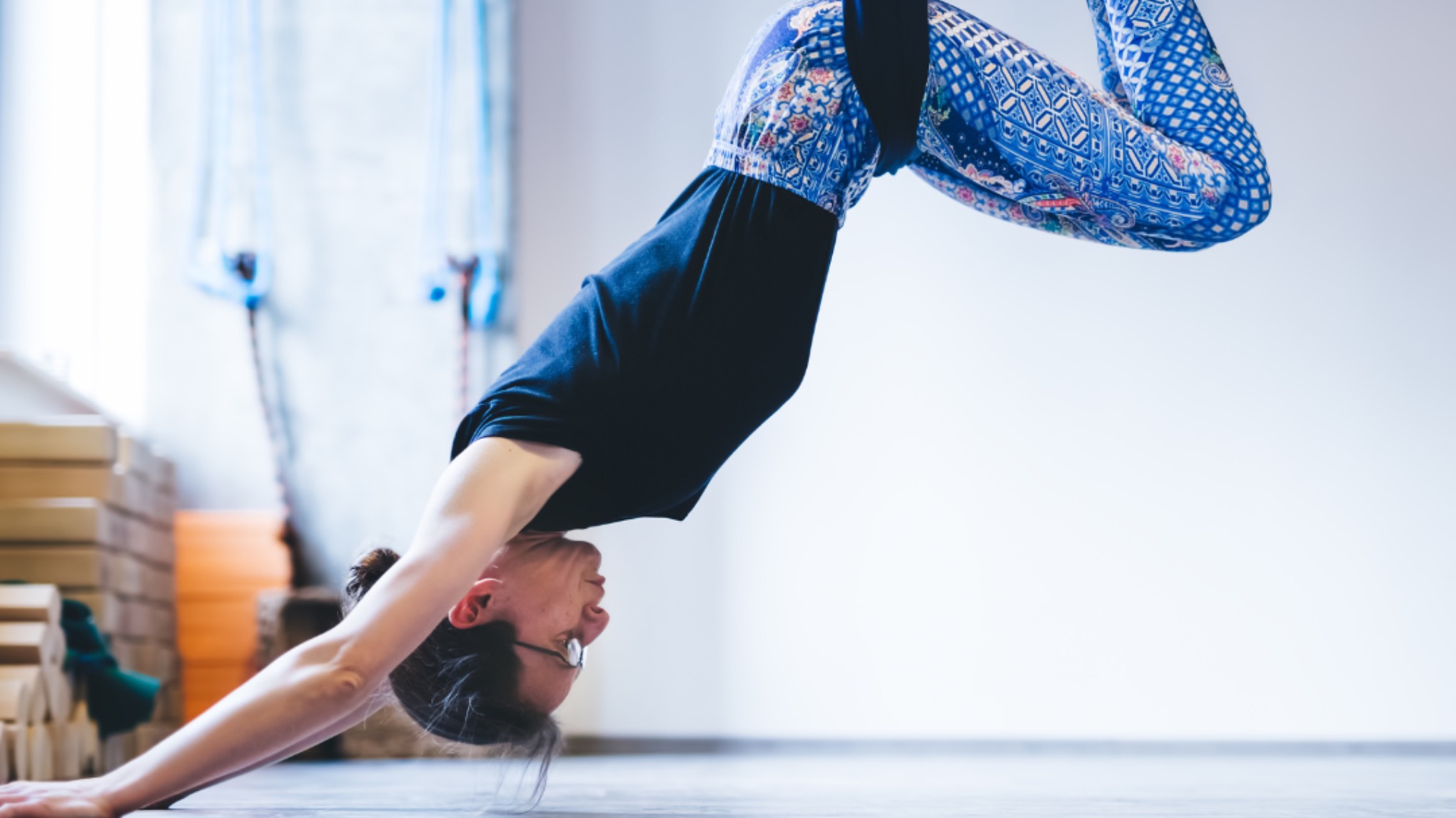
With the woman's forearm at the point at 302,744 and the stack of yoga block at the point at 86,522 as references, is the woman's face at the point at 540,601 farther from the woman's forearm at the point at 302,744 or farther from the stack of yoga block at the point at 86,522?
the stack of yoga block at the point at 86,522

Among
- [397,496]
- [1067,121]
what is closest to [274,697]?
[1067,121]

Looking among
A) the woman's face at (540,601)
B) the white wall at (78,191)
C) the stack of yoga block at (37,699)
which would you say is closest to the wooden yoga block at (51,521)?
the stack of yoga block at (37,699)

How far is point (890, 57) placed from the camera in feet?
5.22

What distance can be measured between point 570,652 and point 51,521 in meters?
1.56

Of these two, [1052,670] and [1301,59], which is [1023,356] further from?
[1301,59]

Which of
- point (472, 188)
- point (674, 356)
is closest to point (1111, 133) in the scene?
point (674, 356)

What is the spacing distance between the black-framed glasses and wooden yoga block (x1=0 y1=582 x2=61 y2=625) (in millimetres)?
1216

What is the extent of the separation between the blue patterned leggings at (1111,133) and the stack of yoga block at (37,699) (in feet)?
5.86

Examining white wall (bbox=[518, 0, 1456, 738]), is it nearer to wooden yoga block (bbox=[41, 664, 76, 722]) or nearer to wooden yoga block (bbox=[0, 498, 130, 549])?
wooden yoga block (bbox=[0, 498, 130, 549])

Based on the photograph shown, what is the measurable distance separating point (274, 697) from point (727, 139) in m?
0.89

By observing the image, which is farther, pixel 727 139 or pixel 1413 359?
Result: pixel 1413 359

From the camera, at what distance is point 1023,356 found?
371 cm

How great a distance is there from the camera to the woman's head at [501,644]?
1724 millimetres

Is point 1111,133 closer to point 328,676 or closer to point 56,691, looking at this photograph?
point 328,676
